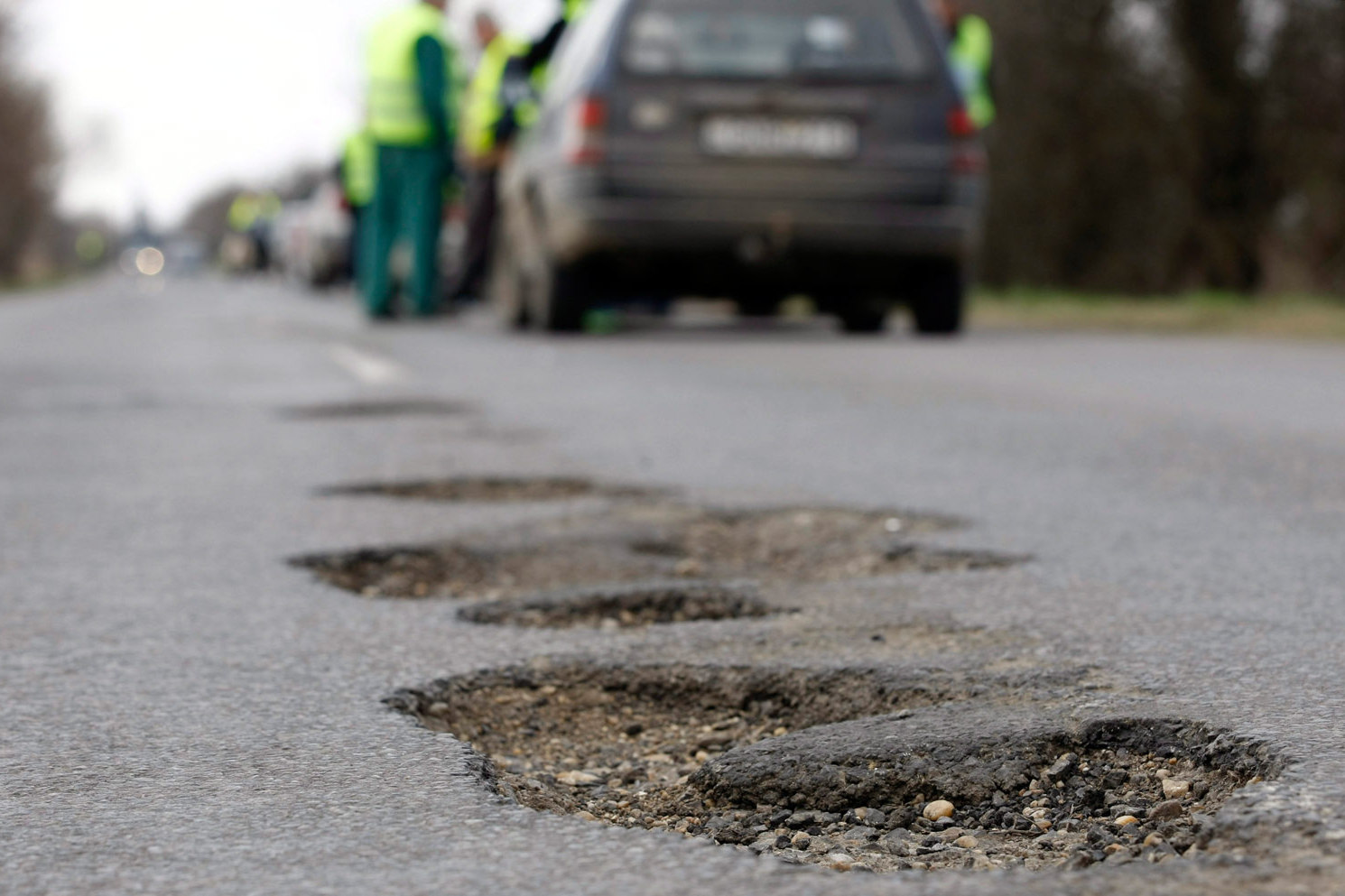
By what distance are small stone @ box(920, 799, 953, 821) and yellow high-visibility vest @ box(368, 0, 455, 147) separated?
10113 mm

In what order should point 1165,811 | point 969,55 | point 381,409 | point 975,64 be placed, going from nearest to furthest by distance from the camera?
point 1165,811 < point 381,409 < point 975,64 < point 969,55

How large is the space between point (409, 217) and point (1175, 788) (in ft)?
35.2

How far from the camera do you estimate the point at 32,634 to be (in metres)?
3.01

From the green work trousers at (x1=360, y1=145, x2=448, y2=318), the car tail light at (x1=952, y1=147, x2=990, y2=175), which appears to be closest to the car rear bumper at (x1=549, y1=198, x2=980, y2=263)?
the car tail light at (x1=952, y1=147, x2=990, y2=175)

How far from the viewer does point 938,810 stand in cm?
208

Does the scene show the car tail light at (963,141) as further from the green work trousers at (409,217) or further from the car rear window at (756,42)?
the green work trousers at (409,217)

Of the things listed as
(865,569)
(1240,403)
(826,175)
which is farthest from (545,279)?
(865,569)

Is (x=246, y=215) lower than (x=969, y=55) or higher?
lower

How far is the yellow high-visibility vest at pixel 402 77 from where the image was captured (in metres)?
11.7

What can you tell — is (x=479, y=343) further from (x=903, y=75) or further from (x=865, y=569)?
(x=865, y=569)

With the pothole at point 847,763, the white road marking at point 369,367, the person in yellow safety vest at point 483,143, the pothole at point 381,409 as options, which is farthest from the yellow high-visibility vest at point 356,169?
the pothole at point 847,763

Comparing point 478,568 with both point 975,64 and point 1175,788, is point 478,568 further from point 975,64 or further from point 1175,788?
point 975,64

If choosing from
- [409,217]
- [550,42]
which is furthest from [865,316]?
[409,217]

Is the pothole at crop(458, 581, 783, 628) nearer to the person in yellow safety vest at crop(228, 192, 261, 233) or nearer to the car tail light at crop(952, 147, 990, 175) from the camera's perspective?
the car tail light at crop(952, 147, 990, 175)
